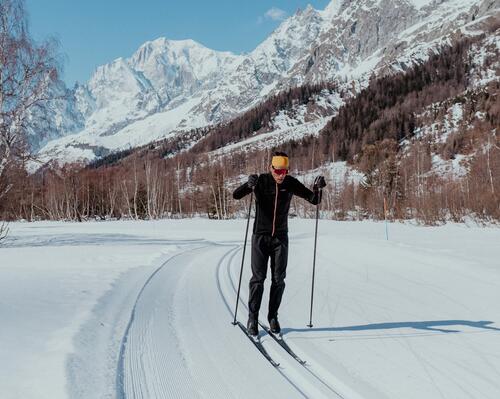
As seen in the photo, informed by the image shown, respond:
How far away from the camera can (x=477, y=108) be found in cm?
9262

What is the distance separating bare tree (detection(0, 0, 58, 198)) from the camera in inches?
682

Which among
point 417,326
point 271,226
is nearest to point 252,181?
point 271,226

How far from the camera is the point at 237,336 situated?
5066mm

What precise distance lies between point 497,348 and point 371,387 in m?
1.81

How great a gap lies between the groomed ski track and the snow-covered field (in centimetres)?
2

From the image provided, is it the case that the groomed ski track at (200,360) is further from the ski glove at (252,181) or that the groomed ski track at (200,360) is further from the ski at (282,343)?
the ski glove at (252,181)

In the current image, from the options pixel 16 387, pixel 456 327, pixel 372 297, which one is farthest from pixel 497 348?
pixel 16 387

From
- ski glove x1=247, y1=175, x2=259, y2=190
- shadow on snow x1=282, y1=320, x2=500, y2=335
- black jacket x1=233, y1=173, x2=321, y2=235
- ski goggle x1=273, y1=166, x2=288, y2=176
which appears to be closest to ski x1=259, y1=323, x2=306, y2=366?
shadow on snow x1=282, y1=320, x2=500, y2=335

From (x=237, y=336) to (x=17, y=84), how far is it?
17.1m

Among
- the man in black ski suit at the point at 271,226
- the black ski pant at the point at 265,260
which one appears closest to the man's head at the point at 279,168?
the man in black ski suit at the point at 271,226

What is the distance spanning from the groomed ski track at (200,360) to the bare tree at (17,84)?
13523mm

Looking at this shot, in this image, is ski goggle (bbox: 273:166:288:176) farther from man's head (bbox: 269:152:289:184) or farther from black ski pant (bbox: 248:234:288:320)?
black ski pant (bbox: 248:234:288:320)

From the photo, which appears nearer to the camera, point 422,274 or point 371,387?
point 371,387

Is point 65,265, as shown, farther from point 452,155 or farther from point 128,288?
point 452,155
